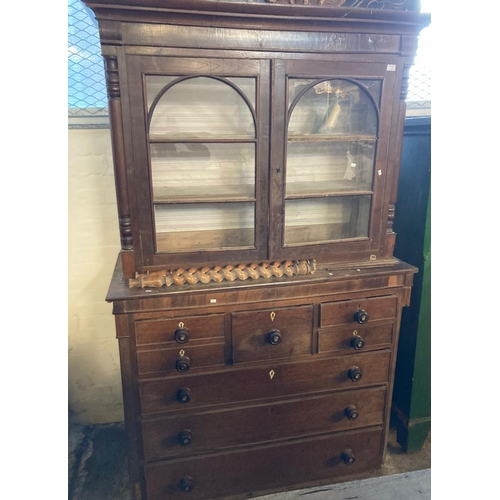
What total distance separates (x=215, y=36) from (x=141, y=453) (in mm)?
1432

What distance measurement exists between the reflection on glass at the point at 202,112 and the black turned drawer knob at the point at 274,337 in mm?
675

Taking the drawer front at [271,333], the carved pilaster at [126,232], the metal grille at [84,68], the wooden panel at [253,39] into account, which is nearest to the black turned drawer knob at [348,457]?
the drawer front at [271,333]

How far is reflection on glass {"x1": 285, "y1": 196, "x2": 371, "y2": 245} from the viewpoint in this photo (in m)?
1.45

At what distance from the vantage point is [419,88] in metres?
1.97

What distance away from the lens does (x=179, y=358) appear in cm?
131

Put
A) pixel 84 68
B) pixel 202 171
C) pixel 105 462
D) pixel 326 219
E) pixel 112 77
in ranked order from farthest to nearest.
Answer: pixel 105 462, pixel 84 68, pixel 326 219, pixel 202 171, pixel 112 77

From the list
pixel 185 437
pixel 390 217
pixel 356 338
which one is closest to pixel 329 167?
pixel 390 217

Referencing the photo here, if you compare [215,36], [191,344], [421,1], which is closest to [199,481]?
[191,344]

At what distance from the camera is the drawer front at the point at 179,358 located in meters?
1.30

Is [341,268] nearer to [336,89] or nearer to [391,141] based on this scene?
[391,141]

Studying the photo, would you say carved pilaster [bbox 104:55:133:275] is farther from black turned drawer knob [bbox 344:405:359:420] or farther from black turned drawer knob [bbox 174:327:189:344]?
black turned drawer knob [bbox 344:405:359:420]

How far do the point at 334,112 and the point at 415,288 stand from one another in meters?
0.83

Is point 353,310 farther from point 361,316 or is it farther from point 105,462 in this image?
point 105,462

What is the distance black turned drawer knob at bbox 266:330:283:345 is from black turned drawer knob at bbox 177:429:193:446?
44cm
